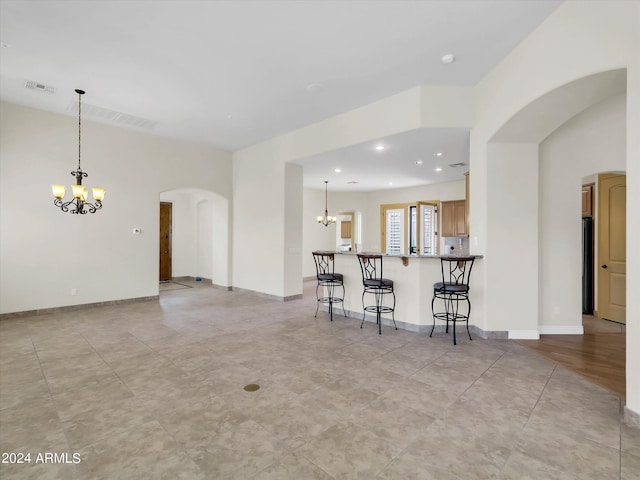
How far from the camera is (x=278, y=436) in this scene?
217cm

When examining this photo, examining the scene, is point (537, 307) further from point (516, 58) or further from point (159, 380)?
point (159, 380)

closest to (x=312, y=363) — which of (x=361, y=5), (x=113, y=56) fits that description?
(x=361, y=5)

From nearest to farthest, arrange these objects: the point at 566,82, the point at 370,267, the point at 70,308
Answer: the point at 566,82, the point at 370,267, the point at 70,308

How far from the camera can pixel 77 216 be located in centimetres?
589

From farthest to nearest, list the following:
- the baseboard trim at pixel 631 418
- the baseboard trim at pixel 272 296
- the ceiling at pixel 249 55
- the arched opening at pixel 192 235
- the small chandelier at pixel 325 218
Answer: the small chandelier at pixel 325 218 < the arched opening at pixel 192 235 < the baseboard trim at pixel 272 296 < the ceiling at pixel 249 55 < the baseboard trim at pixel 631 418

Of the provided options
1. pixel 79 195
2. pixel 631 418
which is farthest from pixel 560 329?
pixel 79 195

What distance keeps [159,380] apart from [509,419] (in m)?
3.01

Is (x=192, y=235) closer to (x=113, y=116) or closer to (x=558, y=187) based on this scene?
(x=113, y=116)

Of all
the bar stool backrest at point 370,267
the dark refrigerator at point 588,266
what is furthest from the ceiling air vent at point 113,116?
the dark refrigerator at point 588,266

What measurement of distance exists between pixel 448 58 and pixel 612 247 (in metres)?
4.23

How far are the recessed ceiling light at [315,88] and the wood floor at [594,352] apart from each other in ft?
14.4

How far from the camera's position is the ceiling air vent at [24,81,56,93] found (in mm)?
4584

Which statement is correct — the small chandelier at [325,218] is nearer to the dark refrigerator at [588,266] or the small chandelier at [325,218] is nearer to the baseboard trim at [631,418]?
the dark refrigerator at [588,266]

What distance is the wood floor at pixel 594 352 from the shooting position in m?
3.11
